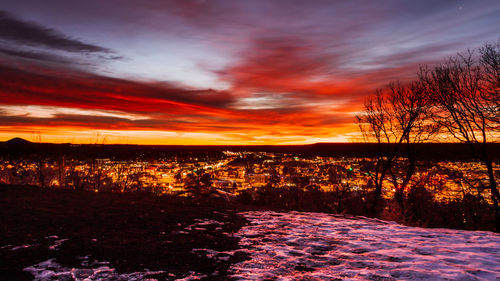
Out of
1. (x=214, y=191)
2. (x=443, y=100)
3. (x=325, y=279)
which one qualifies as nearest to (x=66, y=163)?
(x=214, y=191)

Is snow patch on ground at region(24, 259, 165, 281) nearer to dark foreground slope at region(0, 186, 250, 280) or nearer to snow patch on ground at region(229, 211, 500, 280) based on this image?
dark foreground slope at region(0, 186, 250, 280)

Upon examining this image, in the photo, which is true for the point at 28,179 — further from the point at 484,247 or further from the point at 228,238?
the point at 484,247

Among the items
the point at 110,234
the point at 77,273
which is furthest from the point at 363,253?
the point at 110,234

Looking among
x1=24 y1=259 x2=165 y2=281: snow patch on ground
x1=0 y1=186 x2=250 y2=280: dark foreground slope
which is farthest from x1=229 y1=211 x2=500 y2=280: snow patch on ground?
x1=24 y1=259 x2=165 y2=281: snow patch on ground

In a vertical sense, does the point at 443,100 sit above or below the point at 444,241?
above

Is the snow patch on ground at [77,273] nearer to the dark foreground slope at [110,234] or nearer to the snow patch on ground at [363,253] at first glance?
the dark foreground slope at [110,234]

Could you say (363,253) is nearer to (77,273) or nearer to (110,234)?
(77,273)
